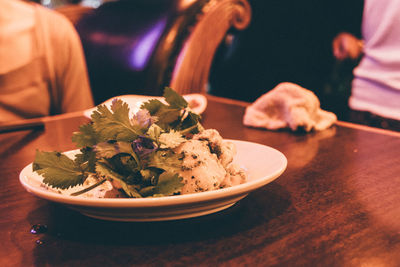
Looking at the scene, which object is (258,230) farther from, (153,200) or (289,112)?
(289,112)

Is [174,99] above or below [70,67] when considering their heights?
above

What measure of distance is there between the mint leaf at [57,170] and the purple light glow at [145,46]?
4.23 ft

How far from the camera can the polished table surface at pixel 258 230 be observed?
438mm

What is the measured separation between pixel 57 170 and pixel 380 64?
4.37ft

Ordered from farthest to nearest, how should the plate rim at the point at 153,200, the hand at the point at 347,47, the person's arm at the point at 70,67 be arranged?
the hand at the point at 347,47 → the person's arm at the point at 70,67 → the plate rim at the point at 153,200

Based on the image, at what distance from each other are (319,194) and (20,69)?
1563 millimetres

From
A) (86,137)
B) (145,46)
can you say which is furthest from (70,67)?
(86,137)

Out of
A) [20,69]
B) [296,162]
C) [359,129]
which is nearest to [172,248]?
[296,162]

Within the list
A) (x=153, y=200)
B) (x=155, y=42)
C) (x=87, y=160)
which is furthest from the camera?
(x=155, y=42)

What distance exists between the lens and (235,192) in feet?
1.49

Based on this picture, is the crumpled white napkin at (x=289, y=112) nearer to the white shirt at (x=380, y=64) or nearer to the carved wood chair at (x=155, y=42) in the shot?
the white shirt at (x=380, y=64)

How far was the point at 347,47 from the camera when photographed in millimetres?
2047

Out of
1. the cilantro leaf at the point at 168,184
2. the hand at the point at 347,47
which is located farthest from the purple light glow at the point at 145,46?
the cilantro leaf at the point at 168,184

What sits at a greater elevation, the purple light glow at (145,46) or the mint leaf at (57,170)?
the mint leaf at (57,170)
